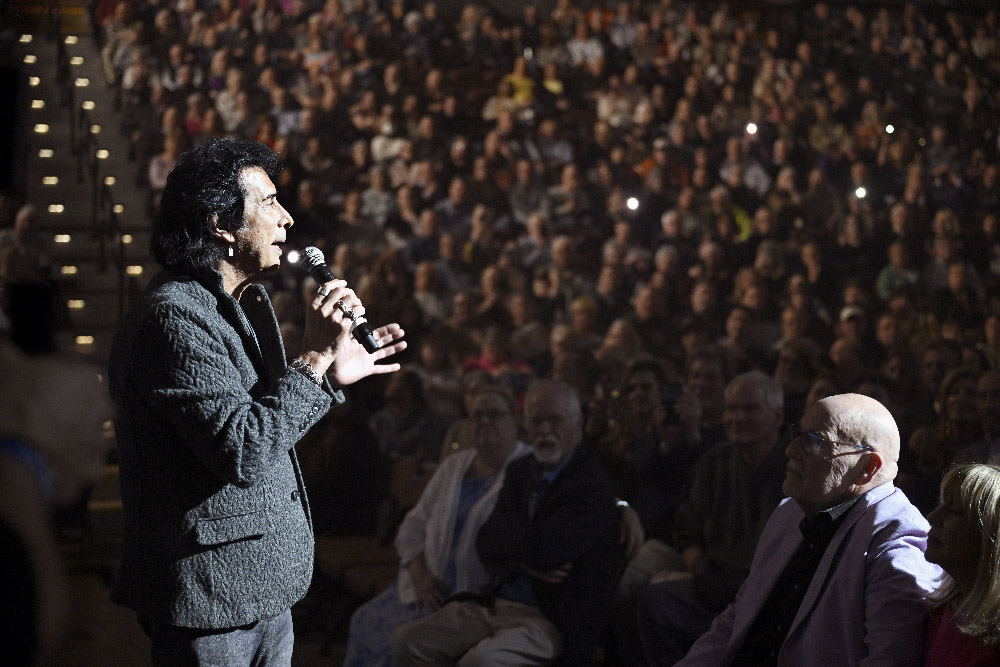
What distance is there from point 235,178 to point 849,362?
4022 millimetres

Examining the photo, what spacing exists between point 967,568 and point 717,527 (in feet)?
5.10

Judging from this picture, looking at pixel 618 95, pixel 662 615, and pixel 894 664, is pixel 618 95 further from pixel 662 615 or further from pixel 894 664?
pixel 894 664

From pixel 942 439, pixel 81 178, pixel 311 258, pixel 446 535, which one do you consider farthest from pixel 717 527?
pixel 81 178

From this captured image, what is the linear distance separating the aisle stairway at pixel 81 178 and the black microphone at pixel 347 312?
500 cm

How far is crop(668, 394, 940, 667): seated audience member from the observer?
1928 millimetres

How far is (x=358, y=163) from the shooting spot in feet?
24.2

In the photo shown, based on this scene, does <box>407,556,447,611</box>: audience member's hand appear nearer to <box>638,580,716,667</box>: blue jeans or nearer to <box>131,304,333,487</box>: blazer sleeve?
<box>638,580,716,667</box>: blue jeans

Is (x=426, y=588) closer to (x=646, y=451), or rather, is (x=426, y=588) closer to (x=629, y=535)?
(x=629, y=535)

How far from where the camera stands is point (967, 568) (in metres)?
1.77

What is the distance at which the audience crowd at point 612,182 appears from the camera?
17.1 ft

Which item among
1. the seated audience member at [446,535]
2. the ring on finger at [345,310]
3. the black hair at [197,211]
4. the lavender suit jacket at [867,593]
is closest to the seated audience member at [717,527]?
the seated audience member at [446,535]

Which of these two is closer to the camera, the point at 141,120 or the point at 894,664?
the point at 894,664

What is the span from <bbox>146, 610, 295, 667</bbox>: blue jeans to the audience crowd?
8.61 feet

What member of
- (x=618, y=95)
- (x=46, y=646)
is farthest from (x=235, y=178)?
(x=618, y=95)
